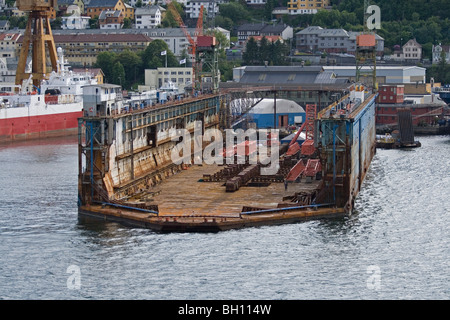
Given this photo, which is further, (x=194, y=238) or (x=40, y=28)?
(x=40, y=28)

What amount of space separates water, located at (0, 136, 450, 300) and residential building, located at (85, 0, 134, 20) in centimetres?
11035

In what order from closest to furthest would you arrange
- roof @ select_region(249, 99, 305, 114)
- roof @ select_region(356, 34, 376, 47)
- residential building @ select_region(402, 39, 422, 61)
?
roof @ select_region(356, 34, 376, 47)
roof @ select_region(249, 99, 305, 114)
residential building @ select_region(402, 39, 422, 61)

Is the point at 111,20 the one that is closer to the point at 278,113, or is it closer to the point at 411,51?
the point at 411,51

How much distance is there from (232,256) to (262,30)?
107332 millimetres

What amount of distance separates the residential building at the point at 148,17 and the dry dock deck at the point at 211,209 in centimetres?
10166

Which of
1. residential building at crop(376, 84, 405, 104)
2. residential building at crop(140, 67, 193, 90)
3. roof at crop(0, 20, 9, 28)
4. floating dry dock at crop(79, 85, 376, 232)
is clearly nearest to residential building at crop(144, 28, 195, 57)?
residential building at crop(140, 67, 193, 90)

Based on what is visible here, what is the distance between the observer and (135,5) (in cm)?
16025

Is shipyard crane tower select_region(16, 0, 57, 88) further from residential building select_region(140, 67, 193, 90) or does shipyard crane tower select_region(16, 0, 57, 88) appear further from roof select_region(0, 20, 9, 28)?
roof select_region(0, 20, 9, 28)

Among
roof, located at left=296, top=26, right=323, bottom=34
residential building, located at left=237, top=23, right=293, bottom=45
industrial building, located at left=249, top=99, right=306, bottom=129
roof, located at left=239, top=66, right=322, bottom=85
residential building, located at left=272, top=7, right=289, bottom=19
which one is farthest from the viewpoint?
residential building, located at left=272, top=7, right=289, bottom=19

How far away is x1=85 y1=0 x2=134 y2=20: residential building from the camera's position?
153 metres

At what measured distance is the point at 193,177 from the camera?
5022 centimetres
